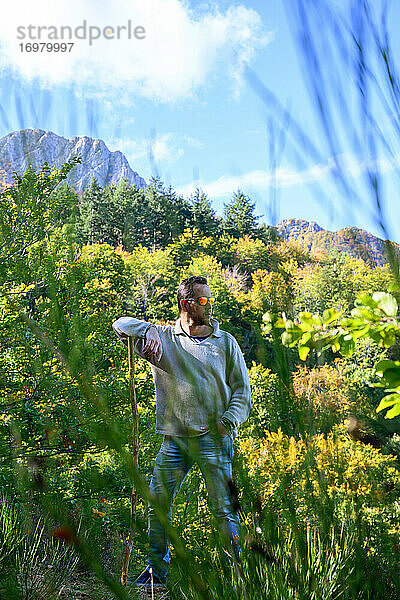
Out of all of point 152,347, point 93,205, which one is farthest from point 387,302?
point 152,347

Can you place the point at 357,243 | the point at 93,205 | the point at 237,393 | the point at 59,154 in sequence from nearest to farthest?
the point at 357,243
the point at 59,154
the point at 93,205
the point at 237,393

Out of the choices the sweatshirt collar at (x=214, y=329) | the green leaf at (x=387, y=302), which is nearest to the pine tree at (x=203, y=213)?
the green leaf at (x=387, y=302)

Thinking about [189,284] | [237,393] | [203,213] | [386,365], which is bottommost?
[237,393]

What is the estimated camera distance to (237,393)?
1682mm

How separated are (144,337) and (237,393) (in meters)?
0.37

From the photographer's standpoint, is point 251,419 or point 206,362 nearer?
point 251,419

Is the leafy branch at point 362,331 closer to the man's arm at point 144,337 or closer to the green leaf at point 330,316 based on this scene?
the green leaf at point 330,316

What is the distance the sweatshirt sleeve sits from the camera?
5.16ft

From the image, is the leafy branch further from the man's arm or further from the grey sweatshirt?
→ the man's arm

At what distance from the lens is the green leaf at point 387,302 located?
62 cm

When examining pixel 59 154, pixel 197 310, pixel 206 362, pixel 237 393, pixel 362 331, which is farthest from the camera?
pixel 197 310

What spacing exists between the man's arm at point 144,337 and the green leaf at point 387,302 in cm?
106

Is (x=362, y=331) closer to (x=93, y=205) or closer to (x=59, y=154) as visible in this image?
(x=59, y=154)

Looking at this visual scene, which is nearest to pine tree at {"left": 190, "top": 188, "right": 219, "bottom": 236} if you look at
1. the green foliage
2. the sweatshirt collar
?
the green foliage
